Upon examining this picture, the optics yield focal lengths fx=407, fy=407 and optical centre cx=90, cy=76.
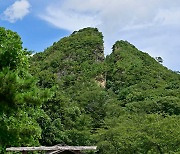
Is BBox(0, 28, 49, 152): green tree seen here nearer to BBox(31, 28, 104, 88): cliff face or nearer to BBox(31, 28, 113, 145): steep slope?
BBox(31, 28, 113, 145): steep slope

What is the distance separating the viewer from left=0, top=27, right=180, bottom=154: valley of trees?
30.3ft

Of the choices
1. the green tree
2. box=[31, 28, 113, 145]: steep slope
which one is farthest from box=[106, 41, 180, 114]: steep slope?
the green tree

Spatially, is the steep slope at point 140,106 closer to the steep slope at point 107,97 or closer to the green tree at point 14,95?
the steep slope at point 107,97

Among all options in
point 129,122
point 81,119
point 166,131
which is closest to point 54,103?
point 81,119

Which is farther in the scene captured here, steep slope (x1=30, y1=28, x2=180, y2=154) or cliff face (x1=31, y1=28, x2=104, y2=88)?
cliff face (x1=31, y1=28, x2=104, y2=88)

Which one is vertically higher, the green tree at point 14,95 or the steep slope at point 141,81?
the steep slope at point 141,81

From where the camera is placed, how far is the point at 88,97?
40594 millimetres

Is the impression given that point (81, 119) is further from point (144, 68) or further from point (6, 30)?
point (6, 30)

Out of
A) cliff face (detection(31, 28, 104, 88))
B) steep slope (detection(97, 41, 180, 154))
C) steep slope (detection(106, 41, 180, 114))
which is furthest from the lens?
cliff face (detection(31, 28, 104, 88))

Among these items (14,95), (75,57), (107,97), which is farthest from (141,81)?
(14,95)

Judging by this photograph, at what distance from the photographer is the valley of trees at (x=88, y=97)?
30.3ft

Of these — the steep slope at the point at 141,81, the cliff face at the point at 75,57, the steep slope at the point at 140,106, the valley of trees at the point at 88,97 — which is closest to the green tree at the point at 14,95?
the valley of trees at the point at 88,97

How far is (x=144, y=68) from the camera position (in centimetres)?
5022

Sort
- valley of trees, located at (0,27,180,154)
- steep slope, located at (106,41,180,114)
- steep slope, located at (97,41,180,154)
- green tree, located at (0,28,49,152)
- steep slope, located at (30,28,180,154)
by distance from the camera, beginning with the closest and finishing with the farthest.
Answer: green tree, located at (0,28,49,152)
valley of trees, located at (0,27,180,154)
steep slope, located at (97,41,180,154)
steep slope, located at (30,28,180,154)
steep slope, located at (106,41,180,114)
